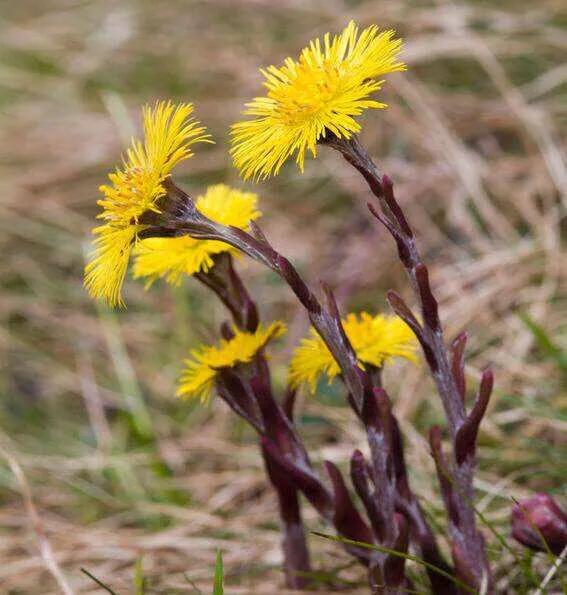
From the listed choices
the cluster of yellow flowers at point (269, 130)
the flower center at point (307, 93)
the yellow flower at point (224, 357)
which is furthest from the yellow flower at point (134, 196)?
the yellow flower at point (224, 357)

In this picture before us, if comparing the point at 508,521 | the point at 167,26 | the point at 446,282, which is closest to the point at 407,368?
the point at 446,282

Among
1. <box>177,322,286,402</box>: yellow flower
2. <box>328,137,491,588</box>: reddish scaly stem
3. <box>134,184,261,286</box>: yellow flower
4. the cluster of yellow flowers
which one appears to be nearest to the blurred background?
<box>328,137,491,588</box>: reddish scaly stem

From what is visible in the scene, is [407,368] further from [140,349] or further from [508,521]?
[140,349]

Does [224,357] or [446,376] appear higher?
[224,357]

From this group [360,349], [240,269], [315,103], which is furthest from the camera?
[240,269]

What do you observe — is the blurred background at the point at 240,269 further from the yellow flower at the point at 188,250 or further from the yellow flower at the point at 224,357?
the yellow flower at the point at 188,250

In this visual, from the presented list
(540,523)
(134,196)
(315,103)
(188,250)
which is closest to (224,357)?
(188,250)

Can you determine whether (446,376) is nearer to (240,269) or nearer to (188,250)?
(188,250)
